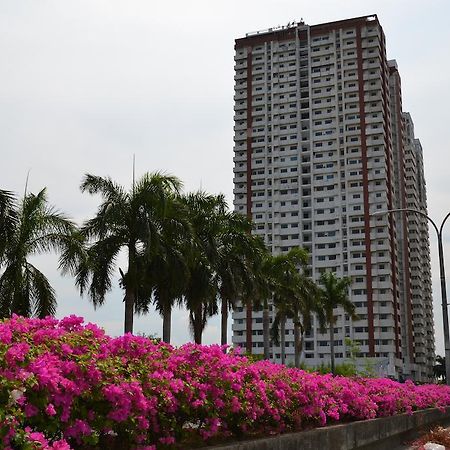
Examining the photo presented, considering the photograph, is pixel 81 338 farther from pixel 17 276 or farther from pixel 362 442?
pixel 17 276

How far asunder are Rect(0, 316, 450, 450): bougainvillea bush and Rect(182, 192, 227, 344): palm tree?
2277cm

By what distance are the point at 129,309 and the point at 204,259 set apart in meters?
6.21

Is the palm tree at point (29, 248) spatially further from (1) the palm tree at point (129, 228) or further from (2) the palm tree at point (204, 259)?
(2) the palm tree at point (204, 259)

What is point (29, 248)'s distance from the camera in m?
23.8

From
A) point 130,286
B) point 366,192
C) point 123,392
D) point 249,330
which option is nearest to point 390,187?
point 366,192

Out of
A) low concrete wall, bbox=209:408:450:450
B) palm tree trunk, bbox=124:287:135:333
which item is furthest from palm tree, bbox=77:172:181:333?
low concrete wall, bbox=209:408:450:450

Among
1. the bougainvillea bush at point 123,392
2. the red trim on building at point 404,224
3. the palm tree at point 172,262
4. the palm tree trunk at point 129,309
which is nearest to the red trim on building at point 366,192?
the red trim on building at point 404,224

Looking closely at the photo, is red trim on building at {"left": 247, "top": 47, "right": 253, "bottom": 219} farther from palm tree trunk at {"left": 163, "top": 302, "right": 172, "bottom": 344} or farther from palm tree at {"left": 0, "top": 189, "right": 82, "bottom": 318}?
palm tree at {"left": 0, "top": 189, "right": 82, "bottom": 318}

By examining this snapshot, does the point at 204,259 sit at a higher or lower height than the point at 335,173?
lower

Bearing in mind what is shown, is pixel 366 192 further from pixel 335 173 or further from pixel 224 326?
A: pixel 224 326

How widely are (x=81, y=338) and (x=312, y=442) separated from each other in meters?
3.83

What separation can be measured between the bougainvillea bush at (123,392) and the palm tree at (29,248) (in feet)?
54.0

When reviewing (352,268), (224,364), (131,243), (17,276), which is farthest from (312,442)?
(352,268)

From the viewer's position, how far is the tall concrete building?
97.3 metres
